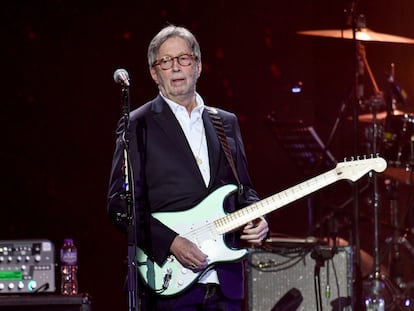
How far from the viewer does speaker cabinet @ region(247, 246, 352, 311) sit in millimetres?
6043

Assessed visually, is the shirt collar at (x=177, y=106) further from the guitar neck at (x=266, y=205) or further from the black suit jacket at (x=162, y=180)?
the guitar neck at (x=266, y=205)

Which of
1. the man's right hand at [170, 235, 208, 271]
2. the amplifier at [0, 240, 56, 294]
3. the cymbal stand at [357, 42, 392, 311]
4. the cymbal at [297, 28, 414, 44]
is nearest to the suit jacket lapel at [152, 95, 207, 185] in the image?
the man's right hand at [170, 235, 208, 271]

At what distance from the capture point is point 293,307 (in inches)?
240

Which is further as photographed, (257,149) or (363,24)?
(257,149)

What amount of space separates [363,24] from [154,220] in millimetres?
3465

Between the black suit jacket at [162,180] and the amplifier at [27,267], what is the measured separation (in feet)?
2.62

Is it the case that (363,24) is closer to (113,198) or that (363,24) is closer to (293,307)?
(293,307)

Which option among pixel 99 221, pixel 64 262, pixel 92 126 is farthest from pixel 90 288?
pixel 64 262

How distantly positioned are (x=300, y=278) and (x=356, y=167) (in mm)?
1798

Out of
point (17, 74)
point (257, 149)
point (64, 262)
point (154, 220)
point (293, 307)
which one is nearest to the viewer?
point (154, 220)

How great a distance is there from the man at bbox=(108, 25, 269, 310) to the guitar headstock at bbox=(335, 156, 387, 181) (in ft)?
1.55

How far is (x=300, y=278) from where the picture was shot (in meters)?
6.12

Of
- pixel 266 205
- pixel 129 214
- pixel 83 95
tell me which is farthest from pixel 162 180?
pixel 83 95

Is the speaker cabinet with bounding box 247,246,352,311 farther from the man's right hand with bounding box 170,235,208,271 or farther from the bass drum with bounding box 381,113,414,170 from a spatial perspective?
the man's right hand with bounding box 170,235,208,271
